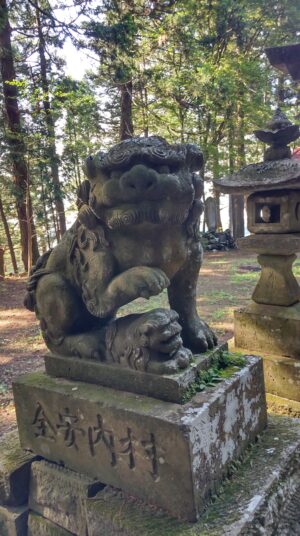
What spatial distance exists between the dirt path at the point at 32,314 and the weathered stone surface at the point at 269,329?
1.28 metres

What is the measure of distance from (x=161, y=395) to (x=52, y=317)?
0.68 meters

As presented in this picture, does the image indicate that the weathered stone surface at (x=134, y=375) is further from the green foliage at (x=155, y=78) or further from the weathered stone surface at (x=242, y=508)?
the green foliage at (x=155, y=78)

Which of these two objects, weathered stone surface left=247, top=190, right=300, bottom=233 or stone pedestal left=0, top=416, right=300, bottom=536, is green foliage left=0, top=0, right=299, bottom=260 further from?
stone pedestal left=0, top=416, right=300, bottom=536

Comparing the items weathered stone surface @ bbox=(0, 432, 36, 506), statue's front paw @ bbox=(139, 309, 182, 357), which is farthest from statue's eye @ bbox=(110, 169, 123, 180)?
weathered stone surface @ bbox=(0, 432, 36, 506)

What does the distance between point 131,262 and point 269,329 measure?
212 centimetres

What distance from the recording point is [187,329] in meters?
1.85

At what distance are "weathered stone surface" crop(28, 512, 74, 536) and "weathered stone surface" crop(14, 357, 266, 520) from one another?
0.28 m

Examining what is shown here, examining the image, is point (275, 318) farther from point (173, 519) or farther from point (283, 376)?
point (173, 519)

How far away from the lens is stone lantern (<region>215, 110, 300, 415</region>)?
318cm

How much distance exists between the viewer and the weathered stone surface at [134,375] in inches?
59.1

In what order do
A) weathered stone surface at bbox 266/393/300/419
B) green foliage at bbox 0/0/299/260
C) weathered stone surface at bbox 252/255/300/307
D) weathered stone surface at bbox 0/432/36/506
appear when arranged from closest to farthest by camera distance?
weathered stone surface at bbox 0/432/36/506, weathered stone surface at bbox 266/393/300/419, weathered stone surface at bbox 252/255/300/307, green foliage at bbox 0/0/299/260

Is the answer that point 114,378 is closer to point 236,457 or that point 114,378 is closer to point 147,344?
point 147,344

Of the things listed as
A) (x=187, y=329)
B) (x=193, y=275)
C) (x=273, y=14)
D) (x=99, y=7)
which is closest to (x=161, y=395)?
(x=187, y=329)

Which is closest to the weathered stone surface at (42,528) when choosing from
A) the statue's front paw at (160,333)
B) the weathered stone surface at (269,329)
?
the statue's front paw at (160,333)
